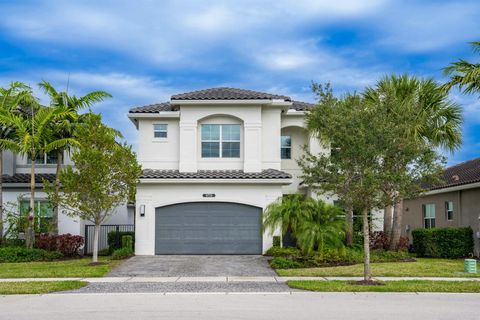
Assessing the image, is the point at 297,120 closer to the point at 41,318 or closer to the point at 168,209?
the point at 168,209

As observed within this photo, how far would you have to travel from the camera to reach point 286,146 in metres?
29.2

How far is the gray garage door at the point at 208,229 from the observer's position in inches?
993

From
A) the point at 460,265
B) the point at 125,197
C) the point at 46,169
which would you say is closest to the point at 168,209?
the point at 125,197

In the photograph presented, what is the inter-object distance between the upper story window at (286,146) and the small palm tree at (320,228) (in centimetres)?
648

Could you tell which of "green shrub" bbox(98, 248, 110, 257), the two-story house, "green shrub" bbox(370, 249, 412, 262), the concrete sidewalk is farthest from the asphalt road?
"green shrub" bbox(98, 248, 110, 257)

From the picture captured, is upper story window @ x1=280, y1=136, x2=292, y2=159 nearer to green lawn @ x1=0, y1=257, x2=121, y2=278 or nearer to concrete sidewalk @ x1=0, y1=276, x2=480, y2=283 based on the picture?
green lawn @ x1=0, y1=257, x2=121, y2=278

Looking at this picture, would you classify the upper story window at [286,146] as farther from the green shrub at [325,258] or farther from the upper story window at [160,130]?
the green shrub at [325,258]

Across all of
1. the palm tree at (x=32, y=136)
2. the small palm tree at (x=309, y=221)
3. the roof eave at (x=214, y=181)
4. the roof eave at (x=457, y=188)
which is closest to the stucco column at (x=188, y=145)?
the roof eave at (x=214, y=181)

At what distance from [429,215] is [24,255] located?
2037 cm

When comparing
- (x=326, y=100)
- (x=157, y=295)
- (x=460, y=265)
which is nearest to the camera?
(x=157, y=295)

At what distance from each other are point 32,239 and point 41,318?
15.4m

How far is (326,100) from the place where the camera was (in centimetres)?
1698

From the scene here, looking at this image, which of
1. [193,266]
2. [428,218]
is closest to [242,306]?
[193,266]

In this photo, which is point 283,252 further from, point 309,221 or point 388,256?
point 388,256
